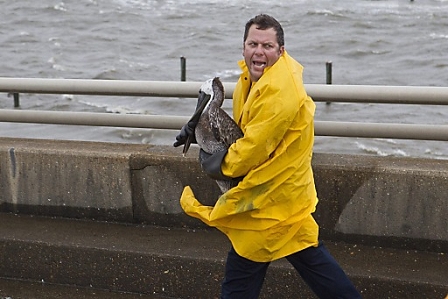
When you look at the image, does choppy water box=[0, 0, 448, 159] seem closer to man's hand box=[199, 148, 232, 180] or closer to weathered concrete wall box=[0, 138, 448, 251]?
weathered concrete wall box=[0, 138, 448, 251]

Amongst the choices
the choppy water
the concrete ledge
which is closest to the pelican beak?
the concrete ledge

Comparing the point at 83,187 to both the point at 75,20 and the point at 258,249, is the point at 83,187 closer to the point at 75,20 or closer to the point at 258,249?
the point at 258,249

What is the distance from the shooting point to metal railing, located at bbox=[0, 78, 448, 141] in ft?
16.7

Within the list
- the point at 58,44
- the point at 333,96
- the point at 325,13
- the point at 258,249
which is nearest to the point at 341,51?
Answer: the point at 325,13

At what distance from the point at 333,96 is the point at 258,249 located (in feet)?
5.32

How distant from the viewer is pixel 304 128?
375 centimetres

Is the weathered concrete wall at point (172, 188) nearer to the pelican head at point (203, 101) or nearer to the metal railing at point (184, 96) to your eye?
the metal railing at point (184, 96)

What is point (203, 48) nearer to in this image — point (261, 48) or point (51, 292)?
point (51, 292)

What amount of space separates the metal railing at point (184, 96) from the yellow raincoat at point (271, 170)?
1.37 meters

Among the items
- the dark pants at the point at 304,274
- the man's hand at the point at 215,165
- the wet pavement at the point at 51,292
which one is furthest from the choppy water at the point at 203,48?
the man's hand at the point at 215,165

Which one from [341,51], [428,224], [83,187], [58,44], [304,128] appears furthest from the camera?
[58,44]

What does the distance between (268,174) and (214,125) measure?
0.35 meters

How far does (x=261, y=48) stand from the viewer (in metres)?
3.71

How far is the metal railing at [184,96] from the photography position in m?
5.09
